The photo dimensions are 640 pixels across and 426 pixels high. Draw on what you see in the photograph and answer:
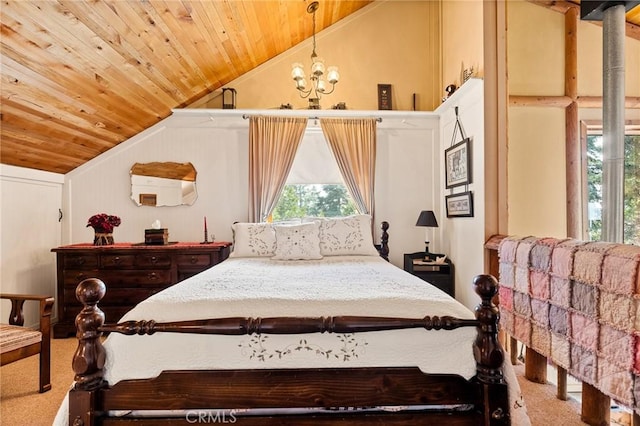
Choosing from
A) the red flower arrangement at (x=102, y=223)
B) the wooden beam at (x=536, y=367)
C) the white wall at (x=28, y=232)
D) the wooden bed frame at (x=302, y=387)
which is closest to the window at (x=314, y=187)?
the red flower arrangement at (x=102, y=223)

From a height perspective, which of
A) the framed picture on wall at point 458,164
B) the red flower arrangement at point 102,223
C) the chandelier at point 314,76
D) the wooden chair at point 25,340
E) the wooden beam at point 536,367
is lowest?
the wooden beam at point 536,367

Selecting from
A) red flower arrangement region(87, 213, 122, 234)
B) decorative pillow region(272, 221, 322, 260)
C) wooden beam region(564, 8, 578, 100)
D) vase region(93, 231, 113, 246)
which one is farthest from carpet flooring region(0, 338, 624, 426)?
wooden beam region(564, 8, 578, 100)

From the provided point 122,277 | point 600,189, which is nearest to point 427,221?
point 600,189

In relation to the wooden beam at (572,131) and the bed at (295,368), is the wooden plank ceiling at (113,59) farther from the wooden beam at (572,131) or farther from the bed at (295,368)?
the wooden beam at (572,131)

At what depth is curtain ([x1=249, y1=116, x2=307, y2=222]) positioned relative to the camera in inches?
158

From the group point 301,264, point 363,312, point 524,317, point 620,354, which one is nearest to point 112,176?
point 301,264

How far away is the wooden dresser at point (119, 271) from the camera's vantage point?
3.41 meters

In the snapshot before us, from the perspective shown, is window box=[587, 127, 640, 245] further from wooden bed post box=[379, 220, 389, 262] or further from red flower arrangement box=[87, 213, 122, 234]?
red flower arrangement box=[87, 213, 122, 234]

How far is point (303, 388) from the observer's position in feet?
4.79

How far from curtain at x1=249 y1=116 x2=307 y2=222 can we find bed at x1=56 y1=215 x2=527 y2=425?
8.38 ft

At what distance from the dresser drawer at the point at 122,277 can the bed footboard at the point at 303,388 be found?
6.87 ft

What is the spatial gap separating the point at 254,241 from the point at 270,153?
3.88 ft

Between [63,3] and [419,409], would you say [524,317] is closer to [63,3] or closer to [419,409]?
[419,409]

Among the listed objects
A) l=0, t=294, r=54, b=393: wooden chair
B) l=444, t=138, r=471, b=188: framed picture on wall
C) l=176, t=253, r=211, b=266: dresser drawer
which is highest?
l=444, t=138, r=471, b=188: framed picture on wall
